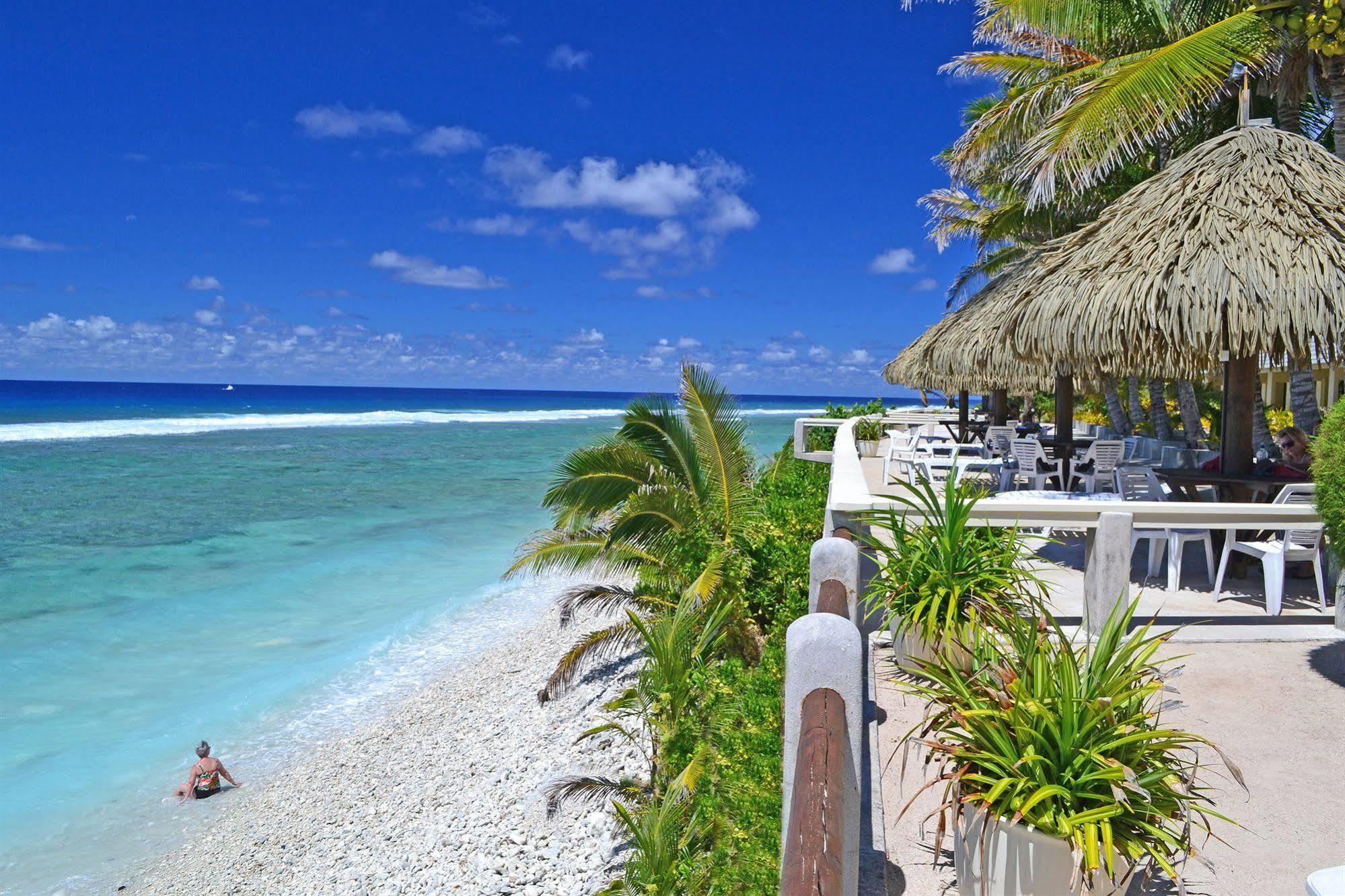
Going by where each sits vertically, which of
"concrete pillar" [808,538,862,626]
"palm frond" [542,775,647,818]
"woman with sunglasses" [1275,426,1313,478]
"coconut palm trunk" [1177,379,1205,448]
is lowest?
"palm frond" [542,775,647,818]

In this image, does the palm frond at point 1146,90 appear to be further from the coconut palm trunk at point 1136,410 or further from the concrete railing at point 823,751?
the coconut palm trunk at point 1136,410

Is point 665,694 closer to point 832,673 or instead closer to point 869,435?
point 832,673

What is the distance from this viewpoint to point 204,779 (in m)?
7.58

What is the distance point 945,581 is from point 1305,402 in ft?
26.2

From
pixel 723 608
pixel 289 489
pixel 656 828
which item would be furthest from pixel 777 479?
pixel 289 489

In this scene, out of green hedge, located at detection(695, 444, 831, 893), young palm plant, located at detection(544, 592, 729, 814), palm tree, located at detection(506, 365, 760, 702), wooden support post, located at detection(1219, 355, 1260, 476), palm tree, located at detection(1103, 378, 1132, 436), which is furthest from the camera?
palm tree, located at detection(1103, 378, 1132, 436)

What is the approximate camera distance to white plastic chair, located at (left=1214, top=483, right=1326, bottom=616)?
5.52m

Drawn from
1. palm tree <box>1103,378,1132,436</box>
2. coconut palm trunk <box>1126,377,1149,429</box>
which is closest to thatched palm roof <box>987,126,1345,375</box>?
palm tree <box>1103,378,1132,436</box>

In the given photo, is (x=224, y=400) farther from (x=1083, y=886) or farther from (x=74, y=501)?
(x=1083, y=886)

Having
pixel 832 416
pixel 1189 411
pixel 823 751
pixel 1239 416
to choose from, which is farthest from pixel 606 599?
pixel 1189 411

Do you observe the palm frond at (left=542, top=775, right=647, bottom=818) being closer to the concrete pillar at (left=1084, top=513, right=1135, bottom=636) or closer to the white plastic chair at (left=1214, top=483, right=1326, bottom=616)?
the concrete pillar at (left=1084, top=513, right=1135, bottom=636)

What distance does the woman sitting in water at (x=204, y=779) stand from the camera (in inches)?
297

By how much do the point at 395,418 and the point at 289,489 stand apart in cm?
4857

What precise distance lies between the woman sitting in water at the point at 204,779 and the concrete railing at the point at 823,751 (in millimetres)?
6834
